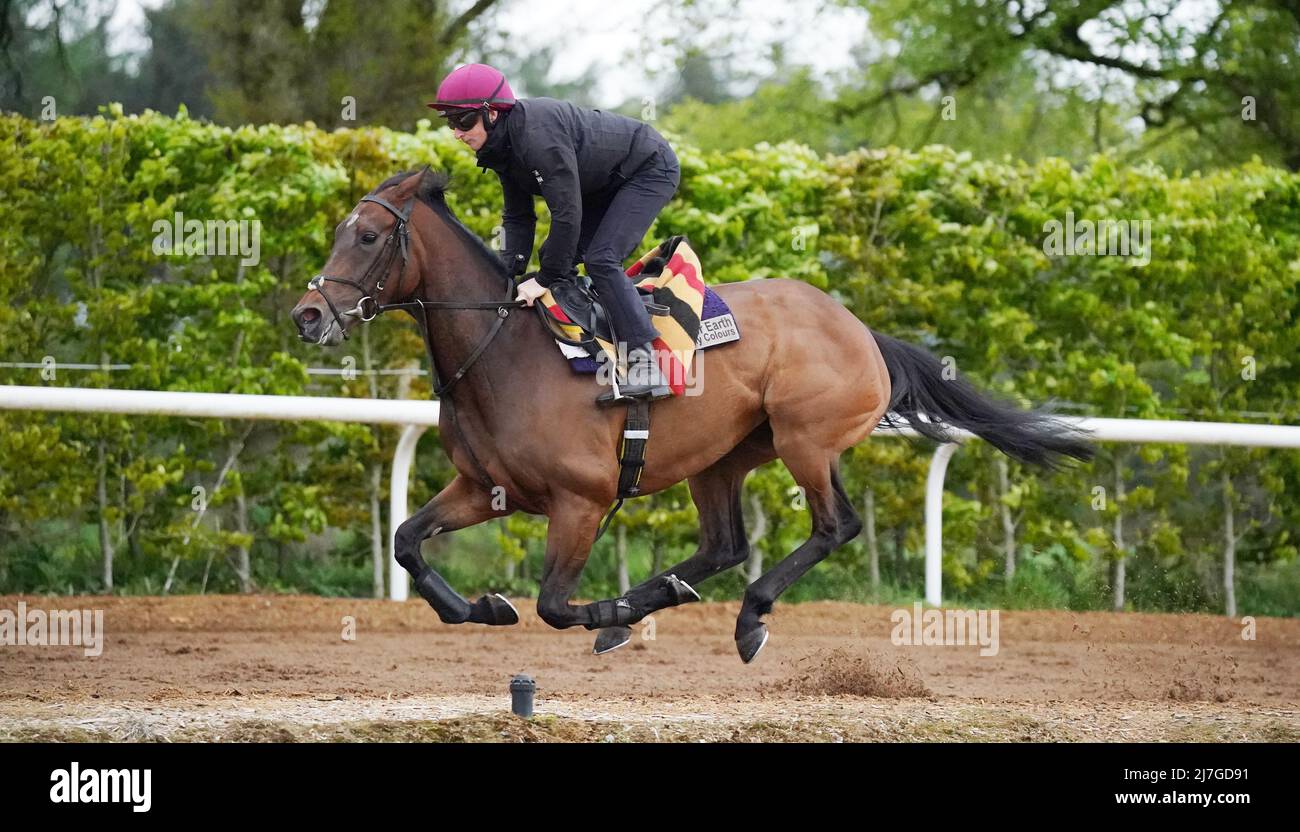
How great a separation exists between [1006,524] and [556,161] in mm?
5311

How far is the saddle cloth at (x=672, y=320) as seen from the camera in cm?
575

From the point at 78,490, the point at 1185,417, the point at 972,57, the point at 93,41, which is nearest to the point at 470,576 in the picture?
the point at 78,490

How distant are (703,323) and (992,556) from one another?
4597 mm

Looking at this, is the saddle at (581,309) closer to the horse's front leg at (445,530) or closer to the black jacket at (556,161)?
the black jacket at (556,161)

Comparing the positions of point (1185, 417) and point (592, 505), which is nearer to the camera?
point (592, 505)

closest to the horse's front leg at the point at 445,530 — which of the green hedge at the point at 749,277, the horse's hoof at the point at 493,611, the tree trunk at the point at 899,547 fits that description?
the horse's hoof at the point at 493,611

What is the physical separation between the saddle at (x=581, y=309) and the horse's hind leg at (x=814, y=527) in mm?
984

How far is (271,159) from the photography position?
9.05 meters

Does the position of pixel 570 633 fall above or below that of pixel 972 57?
below

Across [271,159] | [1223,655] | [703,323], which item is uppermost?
[271,159]

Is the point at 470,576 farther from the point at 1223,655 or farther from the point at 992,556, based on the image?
the point at 1223,655

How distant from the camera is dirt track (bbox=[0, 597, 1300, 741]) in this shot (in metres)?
→ 5.36

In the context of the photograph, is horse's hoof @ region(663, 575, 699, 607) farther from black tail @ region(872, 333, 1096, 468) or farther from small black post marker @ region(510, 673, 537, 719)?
black tail @ region(872, 333, 1096, 468)

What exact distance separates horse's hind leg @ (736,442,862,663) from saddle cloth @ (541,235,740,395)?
628 mm
